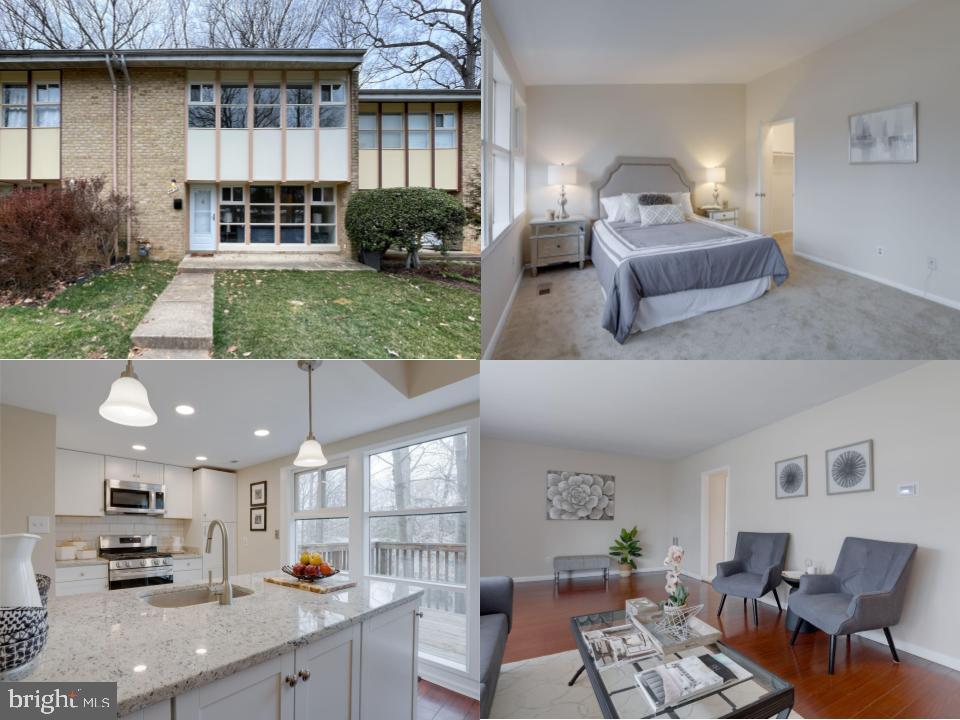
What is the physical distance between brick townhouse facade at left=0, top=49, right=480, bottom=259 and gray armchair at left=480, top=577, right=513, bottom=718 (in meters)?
2.41

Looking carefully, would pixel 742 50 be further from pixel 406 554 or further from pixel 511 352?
pixel 406 554

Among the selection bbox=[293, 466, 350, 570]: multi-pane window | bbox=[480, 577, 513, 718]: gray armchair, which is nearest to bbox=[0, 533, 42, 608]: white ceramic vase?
bbox=[480, 577, 513, 718]: gray armchair

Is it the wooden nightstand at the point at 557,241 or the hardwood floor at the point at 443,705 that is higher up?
the wooden nightstand at the point at 557,241

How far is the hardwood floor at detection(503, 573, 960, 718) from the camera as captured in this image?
2.72 meters

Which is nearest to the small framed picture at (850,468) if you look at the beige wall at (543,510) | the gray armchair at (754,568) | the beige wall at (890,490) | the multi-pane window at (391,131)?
the beige wall at (890,490)

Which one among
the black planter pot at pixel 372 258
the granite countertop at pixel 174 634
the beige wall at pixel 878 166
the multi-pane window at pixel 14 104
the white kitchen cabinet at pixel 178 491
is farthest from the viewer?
the white kitchen cabinet at pixel 178 491

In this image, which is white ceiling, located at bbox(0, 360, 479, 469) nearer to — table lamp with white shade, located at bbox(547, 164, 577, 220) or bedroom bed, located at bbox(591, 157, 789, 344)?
bedroom bed, located at bbox(591, 157, 789, 344)

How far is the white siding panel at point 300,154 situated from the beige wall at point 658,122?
1829 mm

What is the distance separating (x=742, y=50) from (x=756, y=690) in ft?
12.9

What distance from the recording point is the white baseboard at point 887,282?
4.01 m

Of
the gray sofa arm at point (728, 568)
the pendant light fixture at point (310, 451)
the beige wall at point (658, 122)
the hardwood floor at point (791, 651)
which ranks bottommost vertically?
the hardwood floor at point (791, 651)

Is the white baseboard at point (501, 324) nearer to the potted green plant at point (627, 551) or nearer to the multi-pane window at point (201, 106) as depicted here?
the potted green plant at point (627, 551)

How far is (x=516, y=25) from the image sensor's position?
383 centimetres

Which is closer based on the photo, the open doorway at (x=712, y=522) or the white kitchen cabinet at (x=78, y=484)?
the open doorway at (x=712, y=522)
